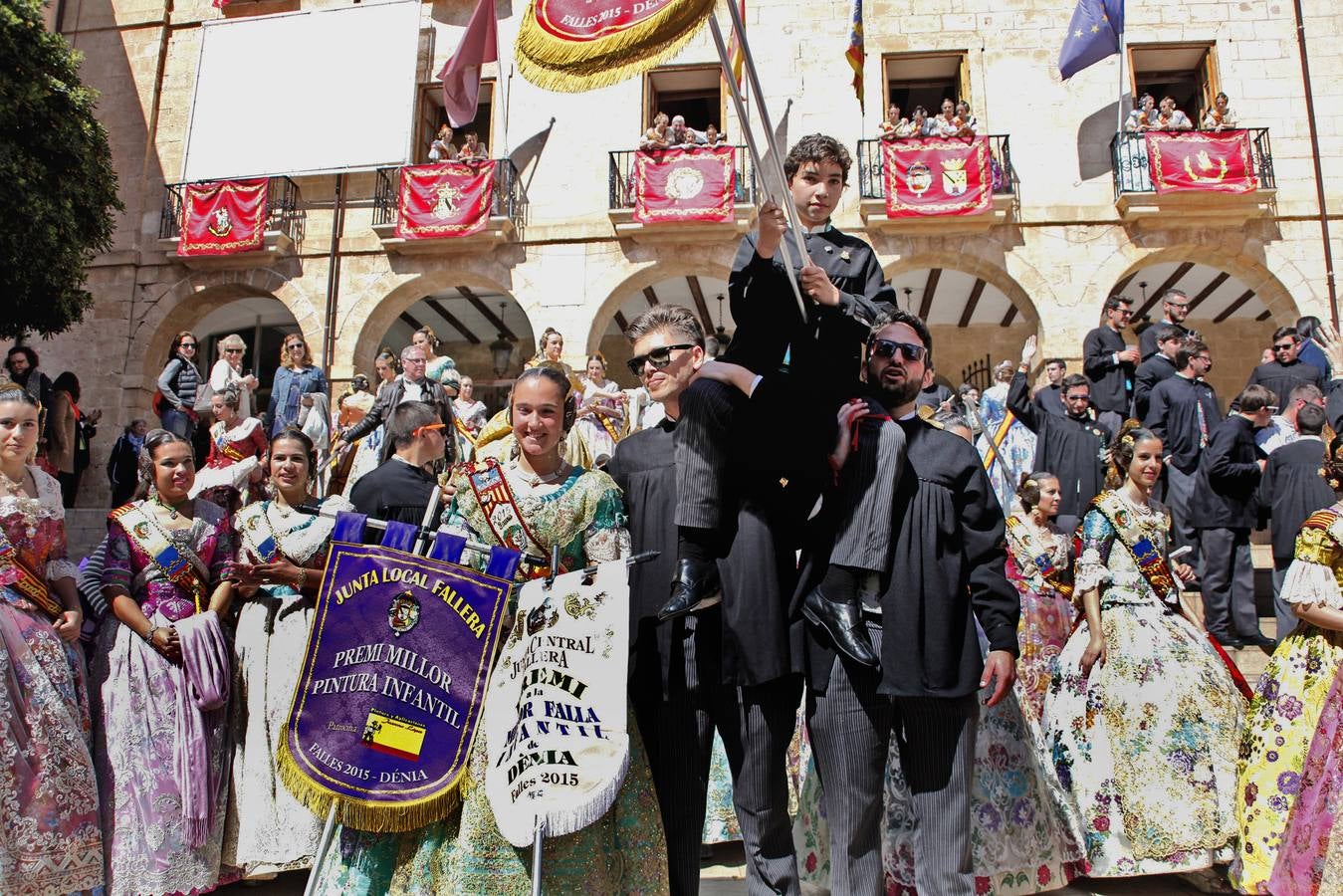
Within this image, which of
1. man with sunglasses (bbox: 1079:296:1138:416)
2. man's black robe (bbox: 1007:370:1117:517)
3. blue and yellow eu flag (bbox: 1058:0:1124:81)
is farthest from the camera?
blue and yellow eu flag (bbox: 1058:0:1124:81)

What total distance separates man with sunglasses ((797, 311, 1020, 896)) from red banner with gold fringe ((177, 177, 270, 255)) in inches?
560

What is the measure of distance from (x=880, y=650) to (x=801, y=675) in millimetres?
242

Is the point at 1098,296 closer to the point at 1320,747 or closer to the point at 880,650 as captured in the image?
the point at 1320,747

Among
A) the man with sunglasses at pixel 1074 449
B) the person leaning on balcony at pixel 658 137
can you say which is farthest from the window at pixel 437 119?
the man with sunglasses at pixel 1074 449

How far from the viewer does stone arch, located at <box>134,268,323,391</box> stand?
14992mm

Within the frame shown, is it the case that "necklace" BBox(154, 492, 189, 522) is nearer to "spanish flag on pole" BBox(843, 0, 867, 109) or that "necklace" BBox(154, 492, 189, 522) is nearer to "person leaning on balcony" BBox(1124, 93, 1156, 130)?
"spanish flag on pole" BBox(843, 0, 867, 109)

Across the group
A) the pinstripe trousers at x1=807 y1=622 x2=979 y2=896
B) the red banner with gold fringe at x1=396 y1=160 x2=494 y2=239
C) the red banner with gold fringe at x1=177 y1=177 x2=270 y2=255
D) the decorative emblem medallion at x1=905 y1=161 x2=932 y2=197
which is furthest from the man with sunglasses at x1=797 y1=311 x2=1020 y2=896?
the red banner with gold fringe at x1=177 y1=177 x2=270 y2=255

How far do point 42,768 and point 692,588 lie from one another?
257cm

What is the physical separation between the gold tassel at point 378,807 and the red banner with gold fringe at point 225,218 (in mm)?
13795

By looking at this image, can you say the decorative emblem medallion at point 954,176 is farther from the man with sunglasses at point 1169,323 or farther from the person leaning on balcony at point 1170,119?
the man with sunglasses at point 1169,323

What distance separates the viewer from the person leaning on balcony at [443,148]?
14.8m

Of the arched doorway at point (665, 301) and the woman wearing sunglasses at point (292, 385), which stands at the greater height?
the arched doorway at point (665, 301)

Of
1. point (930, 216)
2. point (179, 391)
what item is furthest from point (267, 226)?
point (930, 216)

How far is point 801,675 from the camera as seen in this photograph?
8.95ft
